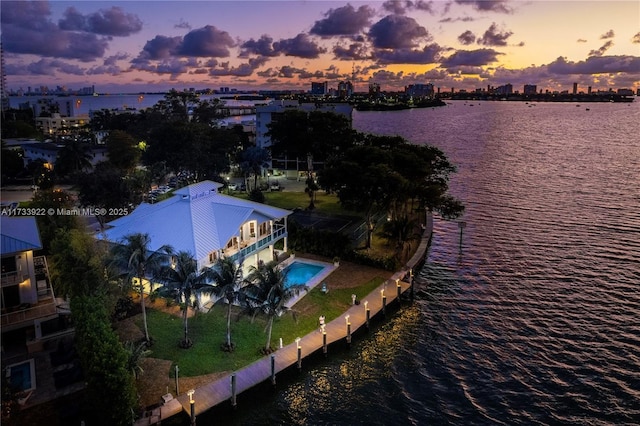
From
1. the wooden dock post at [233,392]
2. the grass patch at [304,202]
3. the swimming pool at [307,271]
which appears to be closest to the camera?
the wooden dock post at [233,392]

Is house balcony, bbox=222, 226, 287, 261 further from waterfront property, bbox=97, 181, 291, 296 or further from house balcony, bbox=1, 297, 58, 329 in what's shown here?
house balcony, bbox=1, 297, 58, 329

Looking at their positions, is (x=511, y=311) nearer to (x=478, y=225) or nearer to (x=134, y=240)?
(x=478, y=225)

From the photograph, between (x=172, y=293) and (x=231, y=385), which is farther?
(x=172, y=293)

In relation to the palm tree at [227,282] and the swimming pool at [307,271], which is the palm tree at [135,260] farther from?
the swimming pool at [307,271]

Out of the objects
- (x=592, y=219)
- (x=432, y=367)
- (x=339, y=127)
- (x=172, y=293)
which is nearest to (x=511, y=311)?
(x=432, y=367)

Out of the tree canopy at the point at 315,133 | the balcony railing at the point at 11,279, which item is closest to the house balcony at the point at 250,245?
the balcony railing at the point at 11,279

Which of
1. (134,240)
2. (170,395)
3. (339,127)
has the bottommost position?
(170,395)
